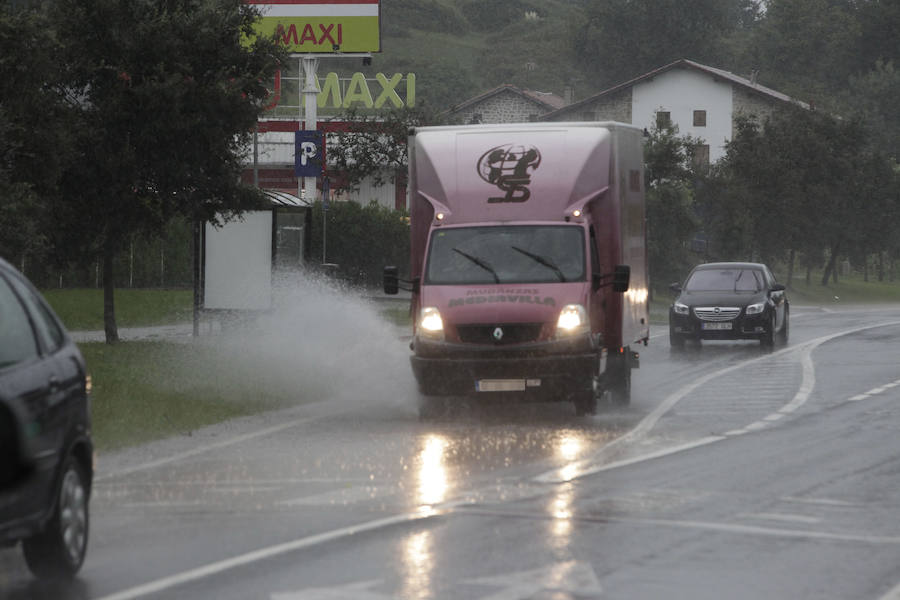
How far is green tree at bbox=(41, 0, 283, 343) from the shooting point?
2612 cm

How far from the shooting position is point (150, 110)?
26.1m

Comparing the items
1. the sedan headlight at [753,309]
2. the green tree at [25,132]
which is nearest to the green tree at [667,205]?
the sedan headlight at [753,309]

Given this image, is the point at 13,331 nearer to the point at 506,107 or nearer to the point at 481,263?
the point at 481,263

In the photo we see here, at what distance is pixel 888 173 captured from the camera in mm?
78500

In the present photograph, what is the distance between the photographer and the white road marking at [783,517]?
10.2 meters

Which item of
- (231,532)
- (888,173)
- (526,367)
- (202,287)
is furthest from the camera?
(888,173)

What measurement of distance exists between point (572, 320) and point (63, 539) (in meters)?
9.28

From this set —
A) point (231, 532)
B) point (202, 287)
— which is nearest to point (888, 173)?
point (202, 287)

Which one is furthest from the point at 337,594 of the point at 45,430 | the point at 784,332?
the point at 784,332

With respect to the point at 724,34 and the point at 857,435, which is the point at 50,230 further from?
the point at 724,34

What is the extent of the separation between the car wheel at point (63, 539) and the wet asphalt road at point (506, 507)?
0.36ft

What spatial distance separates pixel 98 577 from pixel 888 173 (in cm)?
7412

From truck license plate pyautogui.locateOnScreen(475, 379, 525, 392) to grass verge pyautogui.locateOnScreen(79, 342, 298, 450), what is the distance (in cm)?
262

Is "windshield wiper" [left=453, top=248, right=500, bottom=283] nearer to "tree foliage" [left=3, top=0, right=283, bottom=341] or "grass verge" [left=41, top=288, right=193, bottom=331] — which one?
"tree foliage" [left=3, top=0, right=283, bottom=341]
